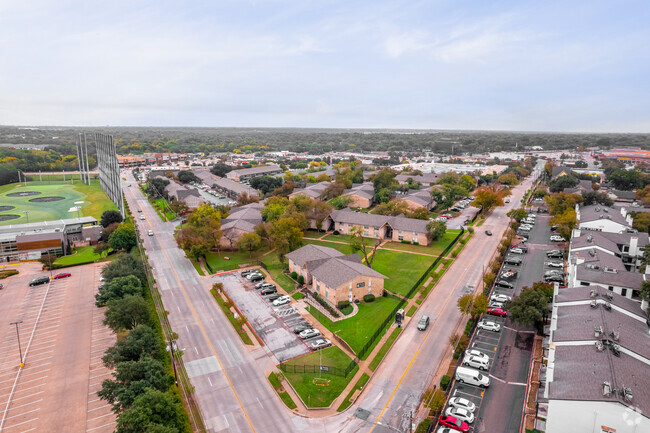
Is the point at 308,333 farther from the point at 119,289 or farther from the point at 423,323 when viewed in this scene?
the point at 119,289

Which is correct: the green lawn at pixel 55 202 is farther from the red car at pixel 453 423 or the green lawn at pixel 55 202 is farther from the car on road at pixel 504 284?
the red car at pixel 453 423

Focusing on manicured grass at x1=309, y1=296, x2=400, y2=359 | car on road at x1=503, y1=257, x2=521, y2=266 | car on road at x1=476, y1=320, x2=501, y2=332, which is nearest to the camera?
manicured grass at x1=309, y1=296, x2=400, y2=359

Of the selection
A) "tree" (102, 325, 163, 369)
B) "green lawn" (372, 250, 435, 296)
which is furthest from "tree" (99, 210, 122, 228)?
"green lawn" (372, 250, 435, 296)

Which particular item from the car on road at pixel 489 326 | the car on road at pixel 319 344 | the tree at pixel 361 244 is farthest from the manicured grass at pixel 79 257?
the car on road at pixel 489 326

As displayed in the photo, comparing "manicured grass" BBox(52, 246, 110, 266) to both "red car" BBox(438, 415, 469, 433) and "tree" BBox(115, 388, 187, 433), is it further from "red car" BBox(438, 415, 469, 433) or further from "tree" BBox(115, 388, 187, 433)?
"red car" BBox(438, 415, 469, 433)

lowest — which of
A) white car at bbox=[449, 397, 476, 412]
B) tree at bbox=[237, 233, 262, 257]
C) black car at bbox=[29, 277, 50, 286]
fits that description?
black car at bbox=[29, 277, 50, 286]

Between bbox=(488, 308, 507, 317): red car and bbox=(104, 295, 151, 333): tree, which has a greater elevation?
bbox=(104, 295, 151, 333): tree

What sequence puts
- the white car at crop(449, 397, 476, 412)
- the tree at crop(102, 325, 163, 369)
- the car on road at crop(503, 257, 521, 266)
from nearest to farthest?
the white car at crop(449, 397, 476, 412), the tree at crop(102, 325, 163, 369), the car on road at crop(503, 257, 521, 266)
